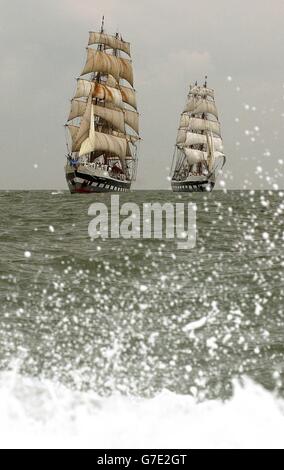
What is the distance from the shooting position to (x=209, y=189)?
431 ft

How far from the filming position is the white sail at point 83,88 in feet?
334

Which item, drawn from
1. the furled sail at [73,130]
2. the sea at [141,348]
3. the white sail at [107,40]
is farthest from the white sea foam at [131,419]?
the white sail at [107,40]

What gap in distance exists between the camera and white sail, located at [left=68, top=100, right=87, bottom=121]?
100938 mm

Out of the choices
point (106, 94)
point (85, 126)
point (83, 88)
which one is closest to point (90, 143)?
point (85, 126)

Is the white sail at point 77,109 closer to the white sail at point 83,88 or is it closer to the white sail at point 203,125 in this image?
the white sail at point 83,88

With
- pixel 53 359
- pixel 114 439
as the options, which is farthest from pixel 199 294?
pixel 114 439

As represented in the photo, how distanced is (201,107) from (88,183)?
44.7 m

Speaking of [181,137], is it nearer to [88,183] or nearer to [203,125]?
[203,125]

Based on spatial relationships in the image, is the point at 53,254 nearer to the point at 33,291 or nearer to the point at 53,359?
the point at 33,291

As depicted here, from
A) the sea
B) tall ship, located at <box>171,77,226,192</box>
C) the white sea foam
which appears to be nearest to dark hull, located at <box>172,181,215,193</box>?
tall ship, located at <box>171,77,226,192</box>

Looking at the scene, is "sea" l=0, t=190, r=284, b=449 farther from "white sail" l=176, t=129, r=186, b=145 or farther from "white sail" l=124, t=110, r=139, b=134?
"white sail" l=176, t=129, r=186, b=145

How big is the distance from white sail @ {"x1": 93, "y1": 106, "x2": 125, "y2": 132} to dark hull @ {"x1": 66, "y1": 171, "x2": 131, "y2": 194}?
9.72 metres

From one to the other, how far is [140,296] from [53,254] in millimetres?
4401
